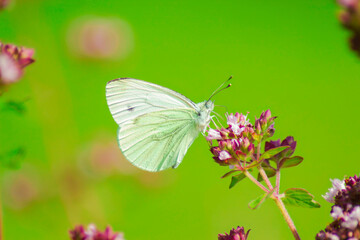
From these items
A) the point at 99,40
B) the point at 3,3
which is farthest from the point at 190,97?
the point at 3,3

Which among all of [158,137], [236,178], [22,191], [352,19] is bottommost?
[22,191]

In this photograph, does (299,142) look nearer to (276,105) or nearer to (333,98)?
(276,105)

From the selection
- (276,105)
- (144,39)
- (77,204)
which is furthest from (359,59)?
(144,39)

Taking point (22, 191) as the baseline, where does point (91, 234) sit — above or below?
above

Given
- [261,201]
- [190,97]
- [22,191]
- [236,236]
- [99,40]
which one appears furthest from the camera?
[190,97]

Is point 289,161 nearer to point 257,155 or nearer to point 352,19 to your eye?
point 257,155

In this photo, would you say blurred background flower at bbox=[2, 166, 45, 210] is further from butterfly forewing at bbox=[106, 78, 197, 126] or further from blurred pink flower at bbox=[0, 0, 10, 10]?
blurred pink flower at bbox=[0, 0, 10, 10]

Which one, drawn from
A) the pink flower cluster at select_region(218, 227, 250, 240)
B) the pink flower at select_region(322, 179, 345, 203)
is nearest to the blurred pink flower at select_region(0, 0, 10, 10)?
the pink flower cluster at select_region(218, 227, 250, 240)
